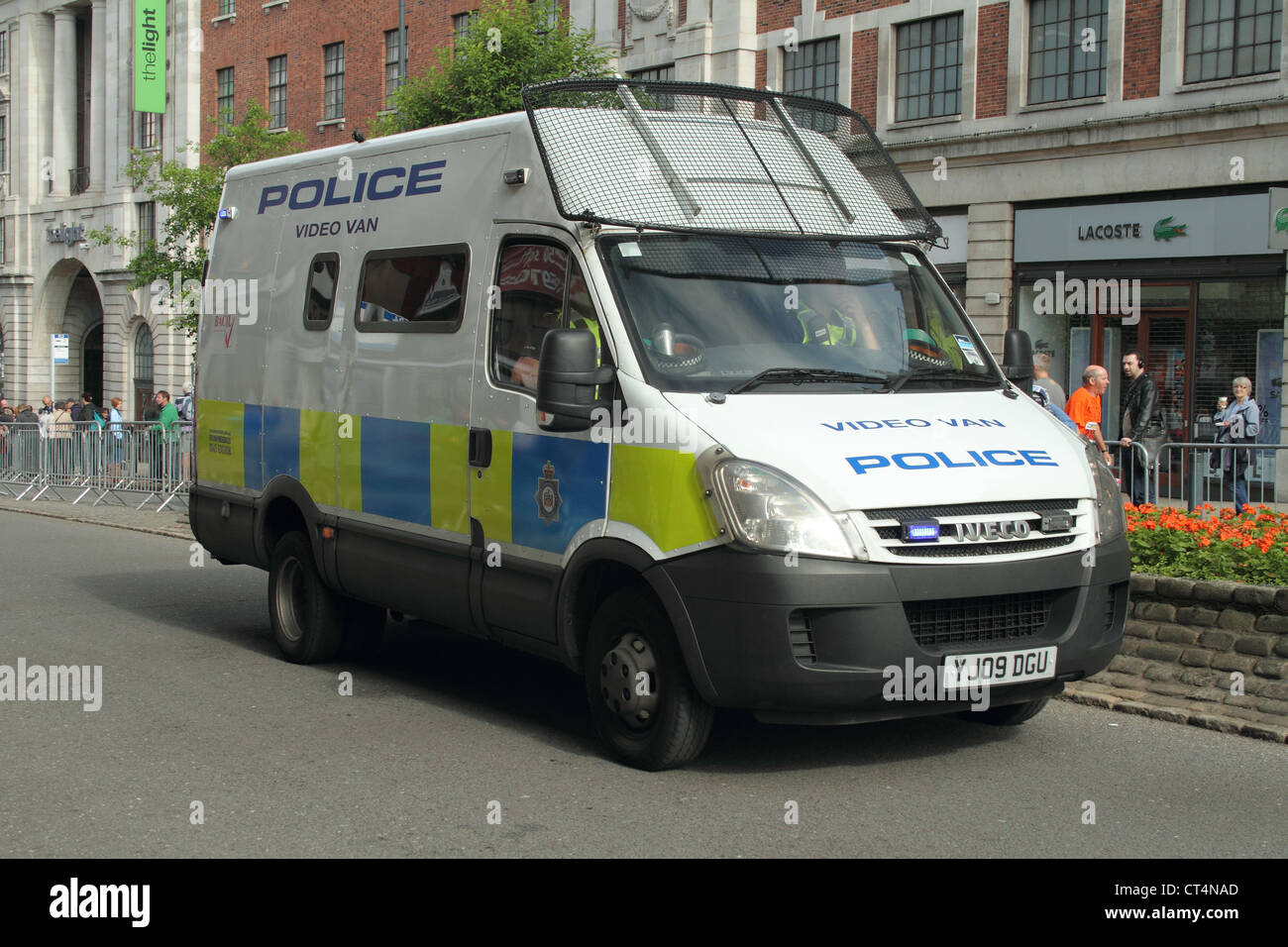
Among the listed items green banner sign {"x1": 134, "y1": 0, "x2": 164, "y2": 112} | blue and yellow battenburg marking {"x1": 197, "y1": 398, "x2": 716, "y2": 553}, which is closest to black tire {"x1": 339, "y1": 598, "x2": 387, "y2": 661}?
blue and yellow battenburg marking {"x1": 197, "y1": 398, "x2": 716, "y2": 553}

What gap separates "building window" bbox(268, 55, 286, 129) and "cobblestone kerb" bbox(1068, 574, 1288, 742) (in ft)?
122

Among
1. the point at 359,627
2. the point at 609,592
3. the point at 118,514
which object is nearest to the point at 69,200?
the point at 118,514

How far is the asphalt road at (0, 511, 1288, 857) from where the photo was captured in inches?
222

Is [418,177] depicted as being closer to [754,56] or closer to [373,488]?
[373,488]

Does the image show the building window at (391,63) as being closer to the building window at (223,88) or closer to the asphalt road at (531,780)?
the building window at (223,88)

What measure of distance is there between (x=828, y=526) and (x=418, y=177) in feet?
11.3

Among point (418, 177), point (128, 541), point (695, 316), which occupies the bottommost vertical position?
point (128, 541)

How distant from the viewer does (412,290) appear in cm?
820

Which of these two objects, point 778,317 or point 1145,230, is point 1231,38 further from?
point 778,317

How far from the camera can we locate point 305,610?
9.27 m

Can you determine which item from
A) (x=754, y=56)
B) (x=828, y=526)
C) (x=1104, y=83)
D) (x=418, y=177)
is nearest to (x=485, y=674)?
(x=418, y=177)

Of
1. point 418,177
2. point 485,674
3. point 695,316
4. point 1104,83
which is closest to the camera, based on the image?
point 695,316

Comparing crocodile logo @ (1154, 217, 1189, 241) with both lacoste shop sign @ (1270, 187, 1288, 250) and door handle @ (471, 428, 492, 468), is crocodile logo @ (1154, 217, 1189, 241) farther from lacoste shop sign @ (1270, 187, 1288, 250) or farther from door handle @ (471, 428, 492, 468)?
door handle @ (471, 428, 492, 468)

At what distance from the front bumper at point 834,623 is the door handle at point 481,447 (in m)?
1.47
